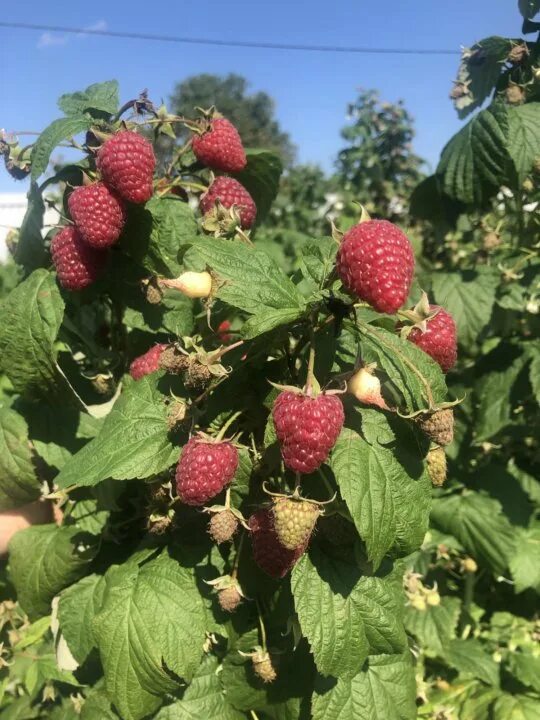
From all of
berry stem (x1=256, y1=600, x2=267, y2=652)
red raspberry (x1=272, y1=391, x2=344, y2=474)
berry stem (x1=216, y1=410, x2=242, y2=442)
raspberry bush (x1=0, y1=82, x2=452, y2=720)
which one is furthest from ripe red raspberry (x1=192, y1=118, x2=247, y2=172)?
berry stem (x1=256, y1=600, x2=267, y2=652)

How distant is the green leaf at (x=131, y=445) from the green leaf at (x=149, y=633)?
32 cm

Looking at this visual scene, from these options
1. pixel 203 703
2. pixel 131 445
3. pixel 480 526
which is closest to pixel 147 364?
pixel 131 445

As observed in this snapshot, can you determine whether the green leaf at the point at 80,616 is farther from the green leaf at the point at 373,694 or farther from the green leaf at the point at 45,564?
the green leaf at the point at 373,694

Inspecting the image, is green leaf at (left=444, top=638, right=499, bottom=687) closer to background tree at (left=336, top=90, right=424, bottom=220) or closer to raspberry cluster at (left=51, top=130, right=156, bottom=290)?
raspberry cluster at (left=51, top=130, right=156, bottom=290)

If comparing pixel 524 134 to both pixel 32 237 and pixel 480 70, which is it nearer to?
pixel 480 70

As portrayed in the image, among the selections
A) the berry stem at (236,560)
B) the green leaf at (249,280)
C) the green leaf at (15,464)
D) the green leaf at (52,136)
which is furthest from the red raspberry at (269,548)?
the green leaf at (52,136)

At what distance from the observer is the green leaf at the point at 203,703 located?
164 cm

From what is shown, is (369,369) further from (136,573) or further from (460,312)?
(460,312)

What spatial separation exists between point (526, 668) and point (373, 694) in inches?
54.8

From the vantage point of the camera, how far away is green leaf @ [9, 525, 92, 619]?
1731 mm

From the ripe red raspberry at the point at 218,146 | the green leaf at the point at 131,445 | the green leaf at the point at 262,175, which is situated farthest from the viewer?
the green leaf at the point at 262,175

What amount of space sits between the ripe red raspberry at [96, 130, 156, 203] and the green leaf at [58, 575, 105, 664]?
3.25ft

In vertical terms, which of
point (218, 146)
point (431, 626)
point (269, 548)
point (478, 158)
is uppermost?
point (478, 158)

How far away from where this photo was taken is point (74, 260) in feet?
4.89
